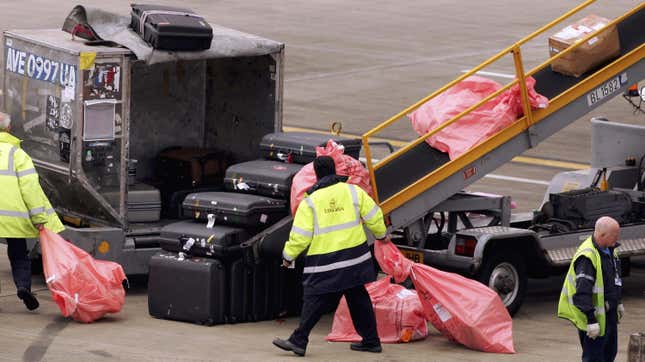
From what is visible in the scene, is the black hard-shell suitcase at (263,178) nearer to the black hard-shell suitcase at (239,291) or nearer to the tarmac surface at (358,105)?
the black hard-shell suitcase at (239,291)

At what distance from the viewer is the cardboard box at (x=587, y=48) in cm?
1248

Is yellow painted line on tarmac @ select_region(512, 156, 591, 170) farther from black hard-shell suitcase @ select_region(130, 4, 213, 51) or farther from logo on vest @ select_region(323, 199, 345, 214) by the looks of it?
logo on vest @ select_region(323, 199, 345, 214)

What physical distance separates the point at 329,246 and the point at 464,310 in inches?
47.2

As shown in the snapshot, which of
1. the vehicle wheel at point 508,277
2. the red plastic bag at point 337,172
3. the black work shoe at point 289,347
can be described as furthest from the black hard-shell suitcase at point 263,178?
the vehicle wheel at point 508,277

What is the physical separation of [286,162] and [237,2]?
2165cm

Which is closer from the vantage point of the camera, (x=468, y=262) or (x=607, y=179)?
(x=468, y=262)

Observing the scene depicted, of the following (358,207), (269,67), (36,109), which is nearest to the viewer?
(358,207)

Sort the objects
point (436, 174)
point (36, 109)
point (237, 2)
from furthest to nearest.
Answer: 1. point (237, 2)
2. point (36, 109)
3. point (436, 174)

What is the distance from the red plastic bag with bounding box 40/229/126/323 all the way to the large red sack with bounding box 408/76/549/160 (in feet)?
9.67

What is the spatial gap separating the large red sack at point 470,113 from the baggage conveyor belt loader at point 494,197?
0.10 meters

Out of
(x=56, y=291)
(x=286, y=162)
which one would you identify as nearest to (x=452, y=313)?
(x=286, y=162)

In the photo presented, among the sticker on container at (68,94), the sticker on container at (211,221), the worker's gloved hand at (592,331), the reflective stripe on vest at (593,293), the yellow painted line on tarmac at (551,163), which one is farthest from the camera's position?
the yellow painted line on tarmac at (551,163)

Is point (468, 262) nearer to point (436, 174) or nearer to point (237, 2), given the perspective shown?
point (436, 174)

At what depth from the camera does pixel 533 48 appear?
94.2 feet
